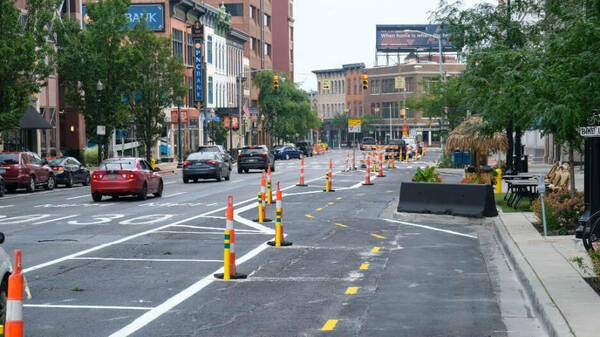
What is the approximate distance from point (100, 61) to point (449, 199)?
34706 mm

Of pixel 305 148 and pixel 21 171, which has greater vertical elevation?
pixel 21 171

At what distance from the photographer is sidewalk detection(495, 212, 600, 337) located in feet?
30.7

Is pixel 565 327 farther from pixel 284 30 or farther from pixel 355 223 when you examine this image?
pixel 284 30

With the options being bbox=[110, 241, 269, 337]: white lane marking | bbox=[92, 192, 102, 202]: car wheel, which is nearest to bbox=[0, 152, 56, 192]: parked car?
bbox=[92, 192, 102, 202]: car wheel

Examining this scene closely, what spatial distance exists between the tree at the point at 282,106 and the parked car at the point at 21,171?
63.1m

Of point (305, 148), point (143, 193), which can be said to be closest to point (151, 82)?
point (143, 193)

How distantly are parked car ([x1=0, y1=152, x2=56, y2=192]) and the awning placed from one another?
13.7 m

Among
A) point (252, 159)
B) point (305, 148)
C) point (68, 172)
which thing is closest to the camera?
point (68, 172)

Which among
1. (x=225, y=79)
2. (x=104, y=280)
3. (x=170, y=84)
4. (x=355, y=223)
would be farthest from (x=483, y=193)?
(x=225, y=79)

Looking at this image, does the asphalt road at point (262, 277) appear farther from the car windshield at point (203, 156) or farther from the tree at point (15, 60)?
the car windshield at point (203, 156)

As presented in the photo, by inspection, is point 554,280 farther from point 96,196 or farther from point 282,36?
point 282,36

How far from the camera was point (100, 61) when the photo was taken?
54.2 metres

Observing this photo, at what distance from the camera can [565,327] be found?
9.11 m

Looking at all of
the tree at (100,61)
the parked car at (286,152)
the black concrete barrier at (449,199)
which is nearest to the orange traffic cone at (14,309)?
the black concrete barrier at (449,199)
